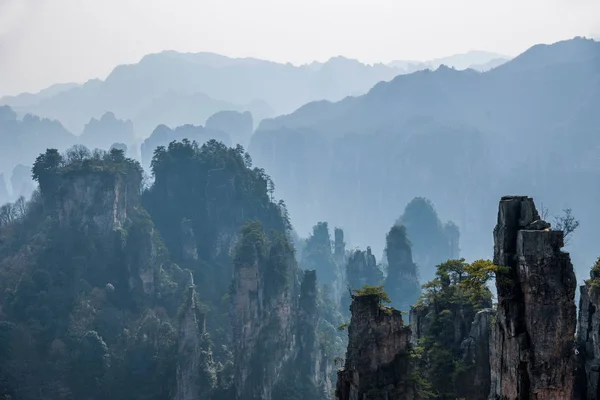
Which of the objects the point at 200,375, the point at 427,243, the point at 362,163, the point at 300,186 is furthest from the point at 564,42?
the point at 200,375

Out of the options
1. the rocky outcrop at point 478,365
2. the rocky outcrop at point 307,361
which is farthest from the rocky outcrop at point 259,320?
the rocky outcrop at point 478,365

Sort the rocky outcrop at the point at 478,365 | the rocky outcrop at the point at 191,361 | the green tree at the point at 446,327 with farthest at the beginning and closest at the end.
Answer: the rocky outcrop at the point at 191,361, the green tree at the point at 446,327, the rocky outcrop at the point at 478,365

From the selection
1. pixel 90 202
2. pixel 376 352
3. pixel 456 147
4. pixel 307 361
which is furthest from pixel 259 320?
pixel 456 147

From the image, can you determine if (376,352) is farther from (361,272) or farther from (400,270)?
(400,270)

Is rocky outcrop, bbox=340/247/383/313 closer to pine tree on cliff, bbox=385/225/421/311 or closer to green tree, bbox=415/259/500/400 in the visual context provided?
pine tree on cliff, bbox=385/225/421/311

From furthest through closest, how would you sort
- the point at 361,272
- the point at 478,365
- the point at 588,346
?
the point at 361,272 < the point at 478,365 < the point at 588,346

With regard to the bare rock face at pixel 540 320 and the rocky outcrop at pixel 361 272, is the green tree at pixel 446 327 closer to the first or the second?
the bare rock face at pixel 540 320
